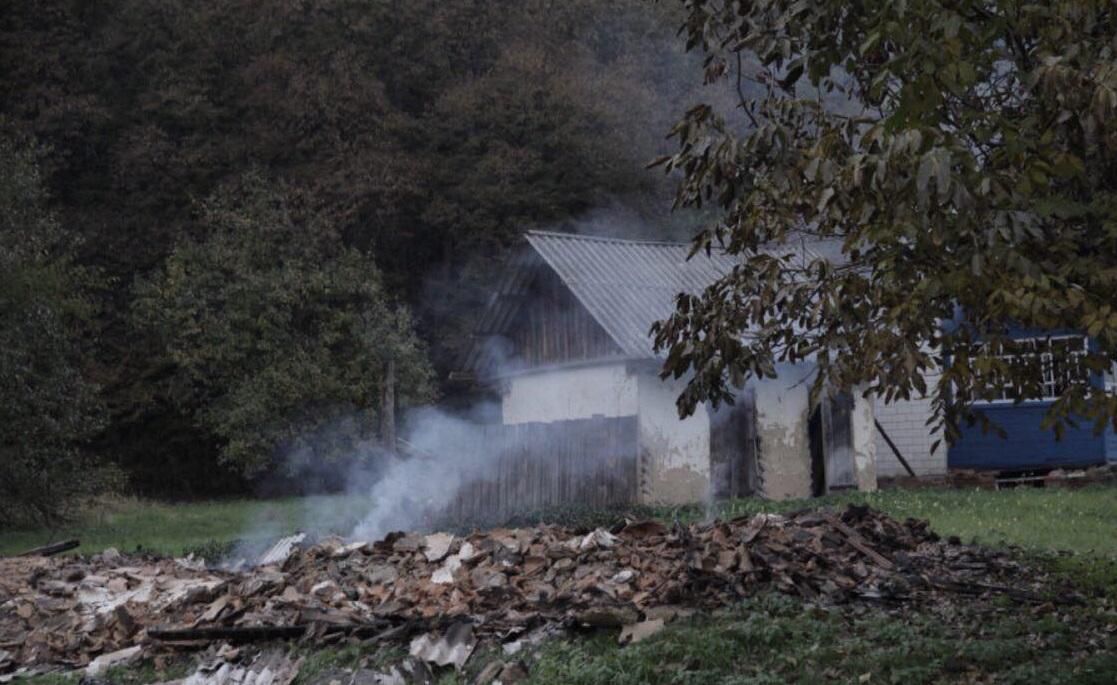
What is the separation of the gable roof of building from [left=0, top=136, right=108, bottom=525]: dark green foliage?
25.1ft

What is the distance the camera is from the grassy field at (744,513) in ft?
54.3

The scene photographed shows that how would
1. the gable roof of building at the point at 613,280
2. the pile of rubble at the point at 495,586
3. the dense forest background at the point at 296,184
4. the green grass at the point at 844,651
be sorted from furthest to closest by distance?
the dense forest background at the point at 296,184 < the gable roof of building at the point at 613,280 < the pile of rubble at the point at 495,586 < the green grass at the point at 844,651

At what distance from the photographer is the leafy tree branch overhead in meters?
6.98

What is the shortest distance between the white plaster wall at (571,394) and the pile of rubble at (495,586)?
401 inches

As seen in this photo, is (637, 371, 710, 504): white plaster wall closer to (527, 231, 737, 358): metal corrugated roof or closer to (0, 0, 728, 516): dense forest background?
(527, 231, 737, 358): metal corrugated roof

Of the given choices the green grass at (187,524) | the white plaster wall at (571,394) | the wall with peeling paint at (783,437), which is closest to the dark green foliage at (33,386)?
the green grass at (187,524)

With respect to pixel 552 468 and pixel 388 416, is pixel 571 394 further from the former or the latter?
pixel 388 416

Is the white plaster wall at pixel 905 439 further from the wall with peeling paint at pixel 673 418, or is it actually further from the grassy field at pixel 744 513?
the wall with peeling paint at pixel 673 418

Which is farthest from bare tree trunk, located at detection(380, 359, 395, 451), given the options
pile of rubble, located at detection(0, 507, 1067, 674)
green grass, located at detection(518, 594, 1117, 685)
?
green grass, located at detection(518, 594, 1117, 685)

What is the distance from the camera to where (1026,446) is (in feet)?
90.8

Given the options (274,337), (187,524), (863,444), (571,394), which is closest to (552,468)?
(571,394)

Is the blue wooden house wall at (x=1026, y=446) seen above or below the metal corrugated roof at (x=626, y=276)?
below

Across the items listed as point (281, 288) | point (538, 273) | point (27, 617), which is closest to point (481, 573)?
point (27, 617)

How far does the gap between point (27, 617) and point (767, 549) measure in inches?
287
